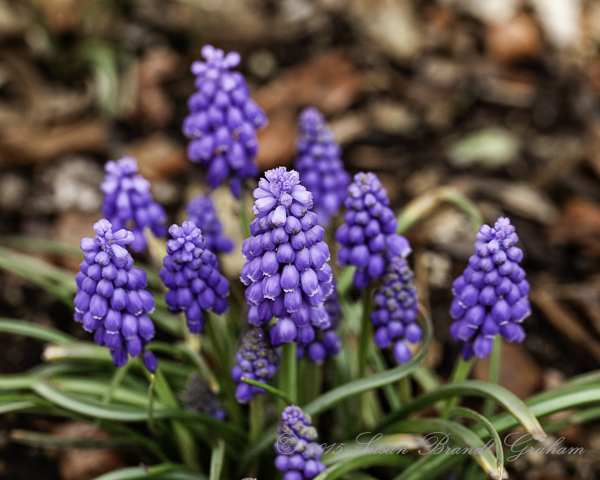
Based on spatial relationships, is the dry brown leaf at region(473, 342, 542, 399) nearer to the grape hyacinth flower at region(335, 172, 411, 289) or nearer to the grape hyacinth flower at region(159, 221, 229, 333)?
the grape hyacinth flower at region(335, 172, 411, 289)

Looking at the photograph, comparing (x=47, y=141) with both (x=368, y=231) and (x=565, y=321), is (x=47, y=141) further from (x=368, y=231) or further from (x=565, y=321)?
(x=565, y=321)

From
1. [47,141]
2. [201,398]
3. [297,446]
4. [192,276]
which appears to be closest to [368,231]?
[192,276]

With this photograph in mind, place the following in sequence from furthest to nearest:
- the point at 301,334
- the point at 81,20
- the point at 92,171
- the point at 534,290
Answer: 1. the point at 81,20
2. the point at 92,171
3. the point at 534,290
4. the point at 301,334

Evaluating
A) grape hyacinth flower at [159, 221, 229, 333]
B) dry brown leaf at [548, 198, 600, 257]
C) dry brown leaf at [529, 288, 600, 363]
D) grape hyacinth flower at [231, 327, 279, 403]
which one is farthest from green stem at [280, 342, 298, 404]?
dry brown leaf at [548, 198, 600, 257]

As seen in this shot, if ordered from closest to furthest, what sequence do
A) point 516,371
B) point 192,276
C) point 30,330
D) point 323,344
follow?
point 192,276, point 323,344, point 30,330, point 516,371

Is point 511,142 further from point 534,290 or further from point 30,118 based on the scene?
point 30,118

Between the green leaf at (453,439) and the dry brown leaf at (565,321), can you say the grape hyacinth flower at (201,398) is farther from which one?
the dry brown leaf at (565,321)

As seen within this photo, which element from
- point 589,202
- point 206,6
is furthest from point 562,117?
point 206,6
